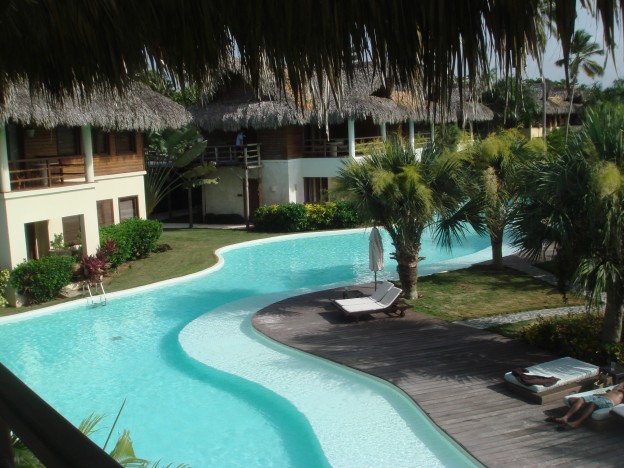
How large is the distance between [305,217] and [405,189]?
11.7 metres

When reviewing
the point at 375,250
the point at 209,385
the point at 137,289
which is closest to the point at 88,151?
the point at 137,289

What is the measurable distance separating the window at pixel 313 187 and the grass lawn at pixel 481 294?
39.5 feet

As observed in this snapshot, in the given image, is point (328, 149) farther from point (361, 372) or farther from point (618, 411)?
point (618, 411)

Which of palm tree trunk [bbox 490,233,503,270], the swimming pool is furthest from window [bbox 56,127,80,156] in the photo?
palm tree trunk [bbox 490,233,503,270]

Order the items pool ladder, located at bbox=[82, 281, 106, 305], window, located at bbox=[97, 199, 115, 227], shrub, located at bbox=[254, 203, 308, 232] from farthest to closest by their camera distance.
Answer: shrub, located at bbox=[254, 203, 308, 232], window, located at bbox=[97, 199, 115, 227], pool ladder, located at bbox=[82, 281, 106, 305]

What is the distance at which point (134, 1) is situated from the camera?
9.14ft

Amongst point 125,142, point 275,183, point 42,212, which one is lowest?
point 42,212

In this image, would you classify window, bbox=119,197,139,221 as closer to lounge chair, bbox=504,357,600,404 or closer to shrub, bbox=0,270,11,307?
shrub, bbox=0,270,11,307

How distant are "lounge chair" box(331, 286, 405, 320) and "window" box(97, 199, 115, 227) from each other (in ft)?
32.3

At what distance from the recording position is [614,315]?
9.05 meters

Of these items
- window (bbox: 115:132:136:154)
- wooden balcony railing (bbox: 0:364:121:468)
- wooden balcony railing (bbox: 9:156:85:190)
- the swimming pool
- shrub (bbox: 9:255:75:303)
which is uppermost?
window (bbox: 115:132:136:154)

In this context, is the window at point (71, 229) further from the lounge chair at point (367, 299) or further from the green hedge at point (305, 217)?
the lounge chair at point (367, 299)

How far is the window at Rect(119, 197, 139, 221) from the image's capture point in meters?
20.7

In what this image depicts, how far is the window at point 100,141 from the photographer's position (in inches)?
763
